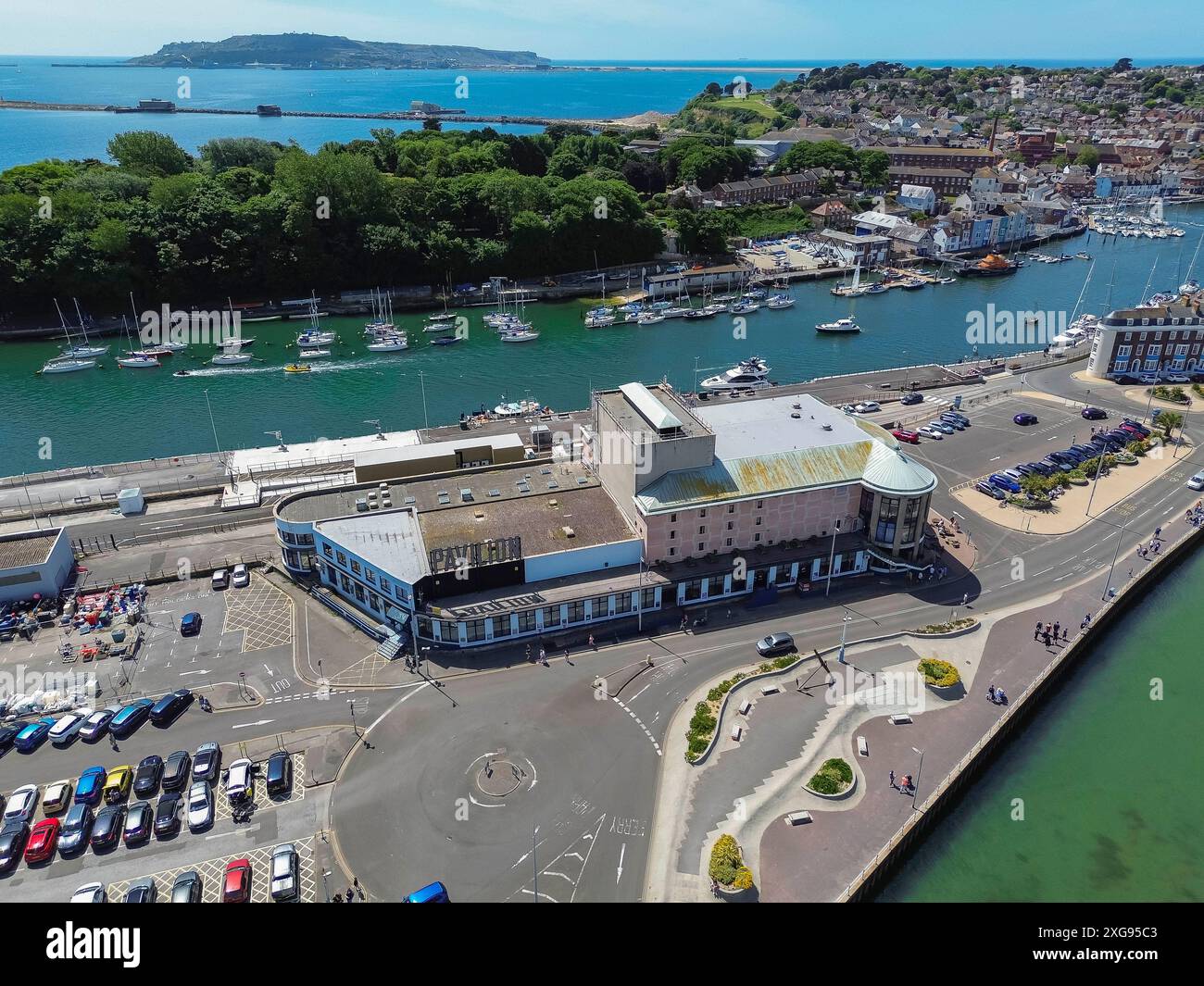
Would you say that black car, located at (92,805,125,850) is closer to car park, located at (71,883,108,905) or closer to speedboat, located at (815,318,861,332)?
car park, located at (71,883,108,905)

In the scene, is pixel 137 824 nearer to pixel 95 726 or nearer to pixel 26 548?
pixel 95 726

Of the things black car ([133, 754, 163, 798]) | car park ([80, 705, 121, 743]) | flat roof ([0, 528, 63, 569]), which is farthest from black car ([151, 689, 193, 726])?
flat roof ([0, 528, 63, 569])

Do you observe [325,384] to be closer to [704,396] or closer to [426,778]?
[704,396]

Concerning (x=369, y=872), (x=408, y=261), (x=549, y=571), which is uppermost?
(x=408, y=261)

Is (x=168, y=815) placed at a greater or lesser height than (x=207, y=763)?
lesser

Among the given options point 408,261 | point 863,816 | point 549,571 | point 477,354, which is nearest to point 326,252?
point 408,261

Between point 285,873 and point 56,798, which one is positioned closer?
point 285,873

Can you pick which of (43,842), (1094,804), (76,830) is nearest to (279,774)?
(76,830)
